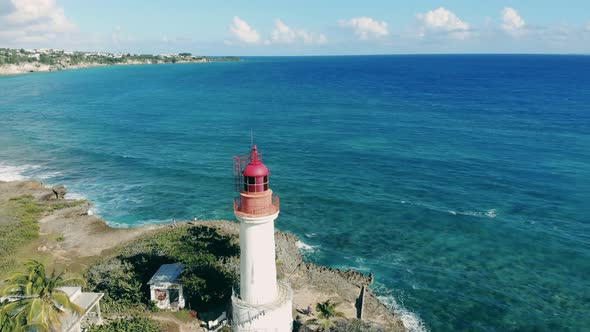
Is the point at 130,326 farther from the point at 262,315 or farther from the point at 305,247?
the point at 305,247

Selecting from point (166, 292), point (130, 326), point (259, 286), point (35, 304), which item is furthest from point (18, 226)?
point (259, 286)

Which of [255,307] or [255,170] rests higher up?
[255,170]

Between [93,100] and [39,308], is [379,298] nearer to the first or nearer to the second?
[39,308]

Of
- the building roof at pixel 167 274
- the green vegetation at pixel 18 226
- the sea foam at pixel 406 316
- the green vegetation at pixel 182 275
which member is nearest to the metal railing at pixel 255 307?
the green vegetation at pixel 182 275

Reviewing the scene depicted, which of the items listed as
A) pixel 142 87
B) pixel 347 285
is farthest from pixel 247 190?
pixel 142 87

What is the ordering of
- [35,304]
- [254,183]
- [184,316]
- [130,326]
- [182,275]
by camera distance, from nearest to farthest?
1. [35,304]
2. [254,183]
3. [130,326]
4. [184,316]
5. [182,275]

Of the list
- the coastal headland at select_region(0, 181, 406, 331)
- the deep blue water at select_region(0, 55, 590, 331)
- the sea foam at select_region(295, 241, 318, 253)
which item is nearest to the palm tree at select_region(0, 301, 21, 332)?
the coastal headland at select_region(0, 181, 406, 331)
